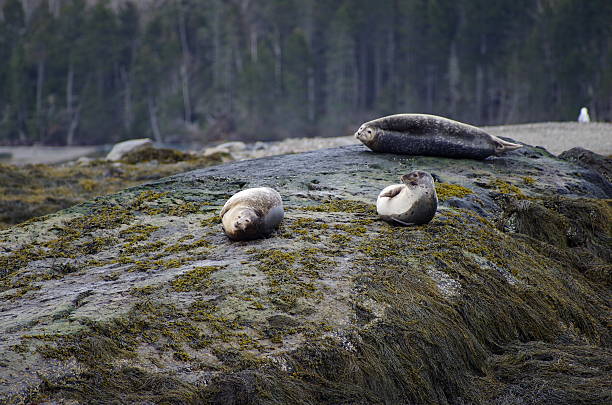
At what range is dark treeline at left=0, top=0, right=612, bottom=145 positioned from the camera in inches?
1833

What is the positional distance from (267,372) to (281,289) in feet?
2.60

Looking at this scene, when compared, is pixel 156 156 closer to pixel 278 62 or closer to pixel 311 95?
pixel 311 95

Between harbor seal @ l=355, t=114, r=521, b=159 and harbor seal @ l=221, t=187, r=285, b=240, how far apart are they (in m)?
2.46

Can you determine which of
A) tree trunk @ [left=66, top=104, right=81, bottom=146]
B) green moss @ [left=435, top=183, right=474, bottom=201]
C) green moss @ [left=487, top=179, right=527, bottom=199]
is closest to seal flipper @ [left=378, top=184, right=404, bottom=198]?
green moss @ [left=435, top=183, right=474, bottom=201]

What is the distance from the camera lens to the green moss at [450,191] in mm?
5861

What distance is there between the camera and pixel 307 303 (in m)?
3.87

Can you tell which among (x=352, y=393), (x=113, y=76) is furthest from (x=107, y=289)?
(x=113, y=76)

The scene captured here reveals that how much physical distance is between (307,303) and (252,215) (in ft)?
3.30

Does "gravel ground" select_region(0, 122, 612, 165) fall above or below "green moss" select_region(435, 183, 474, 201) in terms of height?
below

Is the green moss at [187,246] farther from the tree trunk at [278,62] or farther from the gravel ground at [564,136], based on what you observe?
the tree trunk at [278,62]

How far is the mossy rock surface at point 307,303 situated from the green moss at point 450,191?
41 mm

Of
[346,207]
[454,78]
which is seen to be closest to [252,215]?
[346,207]

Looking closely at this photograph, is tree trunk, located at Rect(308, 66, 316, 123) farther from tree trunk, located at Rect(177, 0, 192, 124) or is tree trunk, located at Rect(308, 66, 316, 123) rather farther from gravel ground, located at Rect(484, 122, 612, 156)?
gravel ground, located at Rect(484, 122, 612, 156)

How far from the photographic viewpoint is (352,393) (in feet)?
11.0
